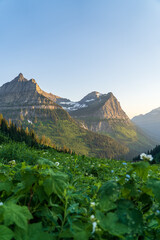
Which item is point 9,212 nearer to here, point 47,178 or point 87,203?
point 47,178

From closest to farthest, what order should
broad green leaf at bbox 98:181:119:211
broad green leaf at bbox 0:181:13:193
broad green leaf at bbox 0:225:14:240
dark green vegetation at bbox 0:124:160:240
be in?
broad green leaf at bbox 0:225:14:240
dark green vegetation at bbox 0:124:160:240
broad green leaf at bbox 98:181:119:211
broad green leaf at bbox 0:181:13:193

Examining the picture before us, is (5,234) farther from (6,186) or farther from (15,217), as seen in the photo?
(6,186)

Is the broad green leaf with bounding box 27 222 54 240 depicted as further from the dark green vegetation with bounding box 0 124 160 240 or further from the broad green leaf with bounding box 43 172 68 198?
the broad green leaf with bounding box 43 172 68 198

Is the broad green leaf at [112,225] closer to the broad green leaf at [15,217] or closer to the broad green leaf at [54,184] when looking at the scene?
the broad green leaf at [54,184]

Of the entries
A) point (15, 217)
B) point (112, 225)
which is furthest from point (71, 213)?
point (15, 217)

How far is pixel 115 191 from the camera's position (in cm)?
146

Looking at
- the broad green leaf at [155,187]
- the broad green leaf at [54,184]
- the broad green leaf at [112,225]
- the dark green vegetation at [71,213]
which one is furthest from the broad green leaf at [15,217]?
the broad green leaf at [155,187]

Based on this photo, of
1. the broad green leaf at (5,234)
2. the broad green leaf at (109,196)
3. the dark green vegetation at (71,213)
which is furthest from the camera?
the broad green leaf at (109,196)

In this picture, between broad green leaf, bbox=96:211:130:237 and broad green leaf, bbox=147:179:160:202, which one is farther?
broad green leaf, bbox=147:179:160:202

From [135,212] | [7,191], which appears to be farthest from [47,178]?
[135,212]

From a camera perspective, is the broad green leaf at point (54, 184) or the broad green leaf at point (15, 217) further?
the broad green leaf at point (54, 184)

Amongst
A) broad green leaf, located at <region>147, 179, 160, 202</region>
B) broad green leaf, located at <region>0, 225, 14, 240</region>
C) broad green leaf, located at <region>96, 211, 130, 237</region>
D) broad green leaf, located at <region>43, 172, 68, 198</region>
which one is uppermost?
broad green leaf, located at <region>43, 172, 68, 198</region>

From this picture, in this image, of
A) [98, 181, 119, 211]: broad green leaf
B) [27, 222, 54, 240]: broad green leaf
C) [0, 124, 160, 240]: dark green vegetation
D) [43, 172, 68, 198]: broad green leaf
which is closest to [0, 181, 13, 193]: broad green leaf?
[0, 124, 160, 240]: dark green vegetation

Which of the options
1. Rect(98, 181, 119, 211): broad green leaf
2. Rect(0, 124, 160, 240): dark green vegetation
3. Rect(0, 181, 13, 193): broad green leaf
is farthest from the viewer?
Rect(0, 181, 13, 193): broad green leaf
